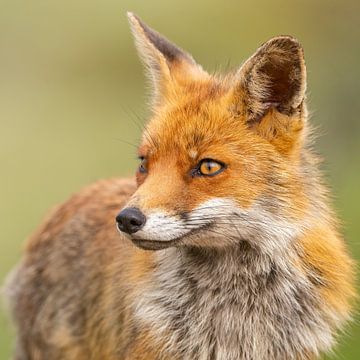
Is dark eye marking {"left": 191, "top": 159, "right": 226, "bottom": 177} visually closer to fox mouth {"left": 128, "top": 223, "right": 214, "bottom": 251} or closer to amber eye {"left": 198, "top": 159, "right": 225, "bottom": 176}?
amber eye {"left": 198, "top": 159, "right": 225, "bottom": 176}

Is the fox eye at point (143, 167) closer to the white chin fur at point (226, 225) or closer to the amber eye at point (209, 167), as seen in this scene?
the amber eye at point (209, 167)

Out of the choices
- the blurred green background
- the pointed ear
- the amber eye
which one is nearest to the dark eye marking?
the amber eye

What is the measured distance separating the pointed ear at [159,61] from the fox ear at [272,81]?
0.85 metres

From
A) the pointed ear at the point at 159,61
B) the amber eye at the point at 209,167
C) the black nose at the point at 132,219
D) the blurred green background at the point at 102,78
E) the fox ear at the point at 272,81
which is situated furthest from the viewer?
the blurred green background at the point at 102,78

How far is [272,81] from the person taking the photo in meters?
8.82

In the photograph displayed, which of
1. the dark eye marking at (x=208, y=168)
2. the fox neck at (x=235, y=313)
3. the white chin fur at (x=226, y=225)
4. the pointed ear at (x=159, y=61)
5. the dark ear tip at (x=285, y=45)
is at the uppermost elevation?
the dark ear tip at (x=285, y=45)

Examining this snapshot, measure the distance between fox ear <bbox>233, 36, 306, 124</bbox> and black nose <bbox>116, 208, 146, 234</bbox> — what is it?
1.38 m

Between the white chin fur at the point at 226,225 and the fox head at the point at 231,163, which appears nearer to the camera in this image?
the white chin fur at the point at 226,225

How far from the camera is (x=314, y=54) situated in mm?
26875

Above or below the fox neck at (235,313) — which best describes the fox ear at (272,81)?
above

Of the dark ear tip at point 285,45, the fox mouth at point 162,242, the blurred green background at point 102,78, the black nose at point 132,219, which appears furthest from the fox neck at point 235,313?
the blurred green background at point 102,78

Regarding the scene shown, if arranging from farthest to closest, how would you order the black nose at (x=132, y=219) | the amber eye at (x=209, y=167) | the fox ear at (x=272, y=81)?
the fox ear at (x=272, y=81) < the amber eye at (x=209, y=167) < the black nose at (x=132, y=219)

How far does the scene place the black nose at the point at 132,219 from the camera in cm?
805

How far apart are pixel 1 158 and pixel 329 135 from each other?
28.5ft
